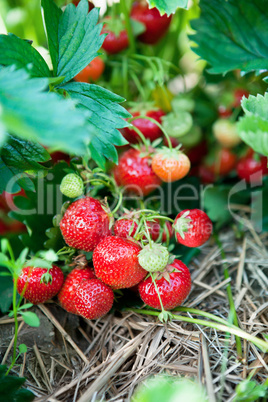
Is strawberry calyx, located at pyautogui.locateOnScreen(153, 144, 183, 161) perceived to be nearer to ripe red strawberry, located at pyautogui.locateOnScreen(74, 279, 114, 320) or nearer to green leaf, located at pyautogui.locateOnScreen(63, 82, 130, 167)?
green leaf, located at pyautogui.locateOnScreen(63, 82, 130, 167)

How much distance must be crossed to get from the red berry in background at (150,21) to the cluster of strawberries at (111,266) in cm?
73

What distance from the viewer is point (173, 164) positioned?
1003 mm

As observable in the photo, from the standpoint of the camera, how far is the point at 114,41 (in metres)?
1.20

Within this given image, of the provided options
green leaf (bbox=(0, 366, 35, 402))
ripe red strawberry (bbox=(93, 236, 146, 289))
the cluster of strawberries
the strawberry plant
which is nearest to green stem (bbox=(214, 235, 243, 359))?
the strawberry plant

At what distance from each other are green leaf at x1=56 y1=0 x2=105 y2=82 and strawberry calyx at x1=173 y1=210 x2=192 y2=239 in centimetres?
42

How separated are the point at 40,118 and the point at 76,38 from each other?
1.47 feet

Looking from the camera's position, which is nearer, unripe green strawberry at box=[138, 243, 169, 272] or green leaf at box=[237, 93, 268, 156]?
green leaf at box=[237, 93, 268, 156]

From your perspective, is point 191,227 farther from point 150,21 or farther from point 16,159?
point 150,21

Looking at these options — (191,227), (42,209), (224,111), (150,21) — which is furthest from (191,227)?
(150,21)

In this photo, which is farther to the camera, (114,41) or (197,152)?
(197,152)

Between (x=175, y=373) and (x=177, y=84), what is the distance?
124 cm

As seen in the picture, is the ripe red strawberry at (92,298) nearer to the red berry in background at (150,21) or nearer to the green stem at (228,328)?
the green stem at (228,328)

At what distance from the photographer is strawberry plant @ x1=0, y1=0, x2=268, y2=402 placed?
0.77m

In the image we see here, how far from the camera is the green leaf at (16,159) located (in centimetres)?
86
